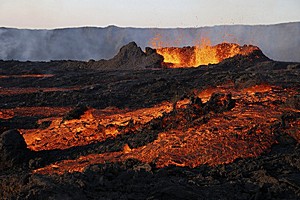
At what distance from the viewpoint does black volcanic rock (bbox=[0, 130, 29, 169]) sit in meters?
7.39

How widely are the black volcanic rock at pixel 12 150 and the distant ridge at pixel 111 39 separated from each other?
40643mm

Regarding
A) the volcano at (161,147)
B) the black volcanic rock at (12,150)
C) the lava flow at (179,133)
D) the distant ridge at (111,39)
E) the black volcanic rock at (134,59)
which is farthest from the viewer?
the distant ridge at (111,39)

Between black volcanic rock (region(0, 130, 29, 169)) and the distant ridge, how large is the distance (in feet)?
133

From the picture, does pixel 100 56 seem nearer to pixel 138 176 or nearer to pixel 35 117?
pixel 35 117

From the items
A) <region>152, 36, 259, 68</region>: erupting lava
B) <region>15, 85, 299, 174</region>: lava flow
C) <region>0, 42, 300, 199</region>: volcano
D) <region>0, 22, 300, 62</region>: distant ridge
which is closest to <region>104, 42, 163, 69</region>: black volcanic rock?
<region>152, 36, 259, 68</region>: erupting lava

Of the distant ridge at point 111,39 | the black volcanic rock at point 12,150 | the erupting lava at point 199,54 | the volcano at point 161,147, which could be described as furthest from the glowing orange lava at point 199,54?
the distant ridge at point 111,39

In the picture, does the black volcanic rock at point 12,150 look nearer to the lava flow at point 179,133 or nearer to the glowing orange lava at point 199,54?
the lava flow at point 179,133

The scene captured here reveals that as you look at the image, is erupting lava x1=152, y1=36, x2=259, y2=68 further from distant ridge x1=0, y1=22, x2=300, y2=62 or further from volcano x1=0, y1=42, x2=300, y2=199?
distant ridge x1=0, y1=22, x2=300, y2=62

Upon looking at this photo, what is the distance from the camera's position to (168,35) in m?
59.6

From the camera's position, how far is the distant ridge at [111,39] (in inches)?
1944

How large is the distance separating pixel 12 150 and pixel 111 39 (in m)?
49.1

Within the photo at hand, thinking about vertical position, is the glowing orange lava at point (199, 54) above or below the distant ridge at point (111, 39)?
above

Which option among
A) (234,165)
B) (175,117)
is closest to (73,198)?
(234,165)

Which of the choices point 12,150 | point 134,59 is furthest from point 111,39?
point 12,150
